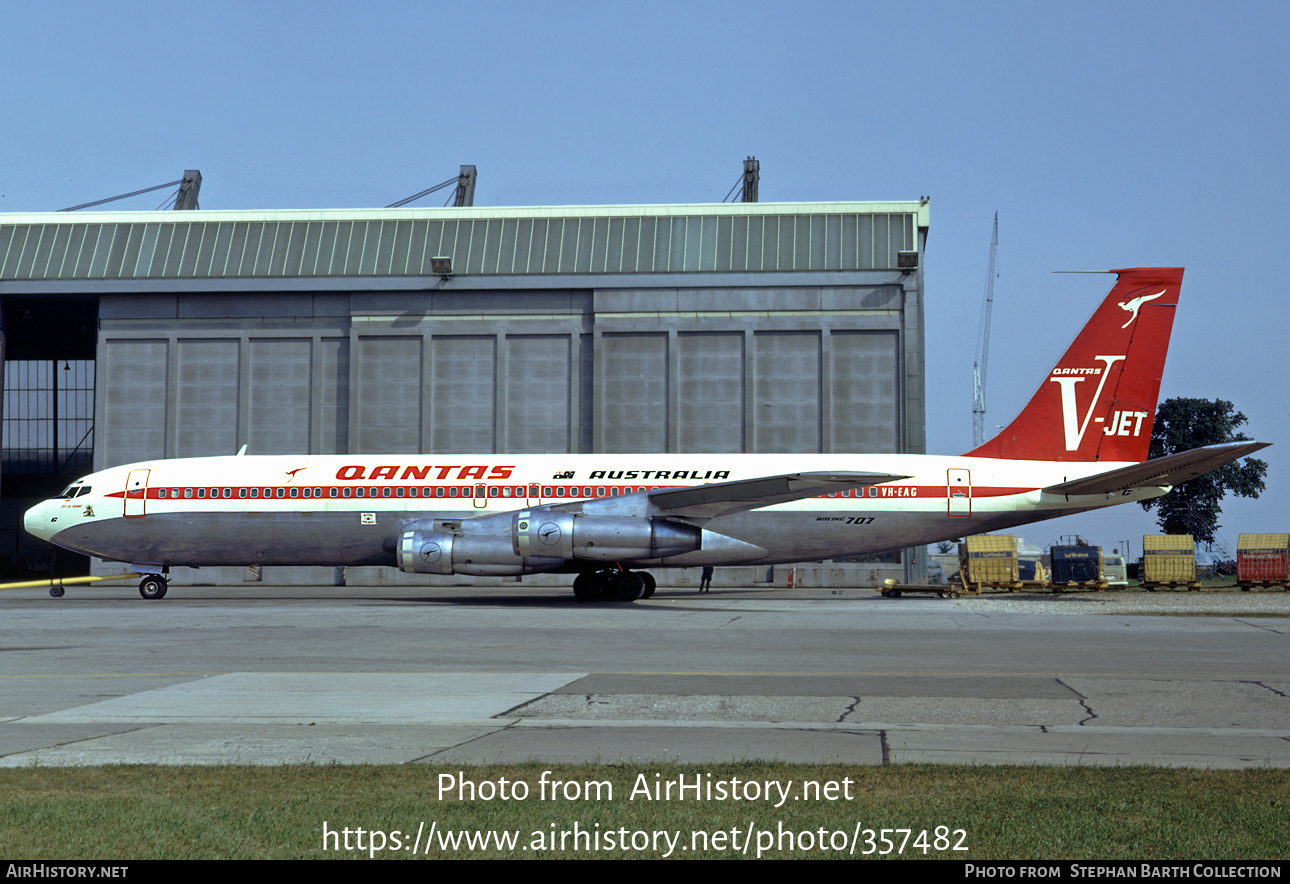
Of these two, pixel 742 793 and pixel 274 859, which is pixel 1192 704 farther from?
pixel 274 859

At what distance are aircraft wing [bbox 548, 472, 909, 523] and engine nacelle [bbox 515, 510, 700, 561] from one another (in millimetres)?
732

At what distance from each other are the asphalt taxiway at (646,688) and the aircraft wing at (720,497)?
4.07 metres

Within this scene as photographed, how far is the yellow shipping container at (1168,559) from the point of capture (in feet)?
139

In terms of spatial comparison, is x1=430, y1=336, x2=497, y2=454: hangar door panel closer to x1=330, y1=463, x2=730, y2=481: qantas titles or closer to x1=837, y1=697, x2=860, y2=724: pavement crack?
x1=330, y1=463, x2=730, y2=481: qantas titles

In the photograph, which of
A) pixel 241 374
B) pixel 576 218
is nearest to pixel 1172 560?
pixel 576 218

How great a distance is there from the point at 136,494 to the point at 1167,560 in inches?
1421

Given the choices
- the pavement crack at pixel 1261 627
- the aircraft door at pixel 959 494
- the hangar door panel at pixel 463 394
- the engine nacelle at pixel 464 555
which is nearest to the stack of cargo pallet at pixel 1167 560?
the aircraft door at pixel 959 494

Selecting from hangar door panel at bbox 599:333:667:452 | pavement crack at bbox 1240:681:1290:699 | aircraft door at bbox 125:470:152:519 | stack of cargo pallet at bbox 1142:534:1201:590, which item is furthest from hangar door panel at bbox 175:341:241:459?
pavement crack at bbox 1240:681:1290:699

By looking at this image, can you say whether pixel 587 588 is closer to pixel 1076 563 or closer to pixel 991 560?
pixel 991 560

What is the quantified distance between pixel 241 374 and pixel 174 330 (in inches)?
141

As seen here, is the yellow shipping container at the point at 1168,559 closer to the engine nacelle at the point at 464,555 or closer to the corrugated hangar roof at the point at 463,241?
the corrugated hangar roof at the point at 463,241

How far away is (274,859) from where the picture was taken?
5.68m

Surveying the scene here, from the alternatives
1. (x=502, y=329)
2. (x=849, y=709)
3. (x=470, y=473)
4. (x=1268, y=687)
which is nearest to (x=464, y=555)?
(x=470, y=473)

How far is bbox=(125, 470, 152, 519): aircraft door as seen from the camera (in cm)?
3300
